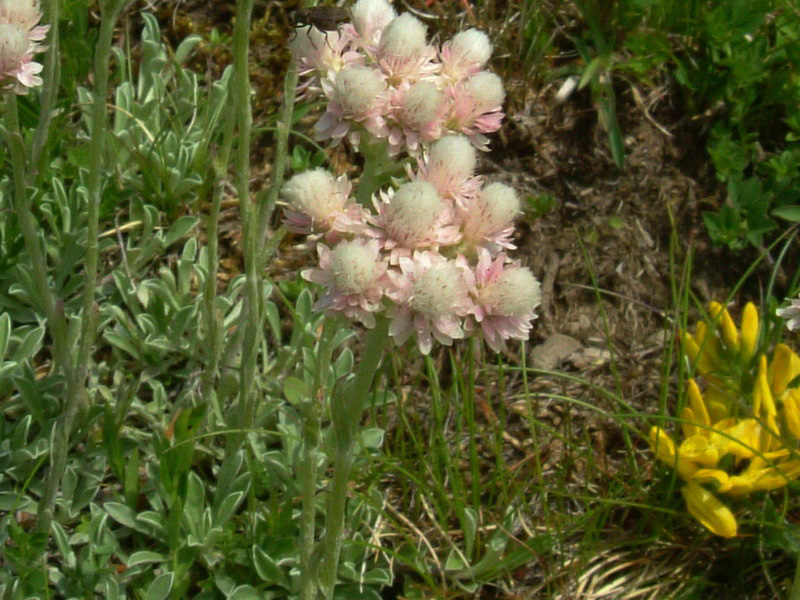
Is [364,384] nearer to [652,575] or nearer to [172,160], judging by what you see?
[652,575]

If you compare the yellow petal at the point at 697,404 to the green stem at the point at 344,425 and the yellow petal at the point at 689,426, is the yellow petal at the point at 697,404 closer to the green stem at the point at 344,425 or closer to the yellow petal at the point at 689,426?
the yellow petal at the point at 689,426

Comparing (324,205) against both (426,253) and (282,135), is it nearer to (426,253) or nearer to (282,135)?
(426,253)

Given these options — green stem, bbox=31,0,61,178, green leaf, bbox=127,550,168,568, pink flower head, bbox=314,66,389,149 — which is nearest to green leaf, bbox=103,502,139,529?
green leaf, bbox=127,550,168,568

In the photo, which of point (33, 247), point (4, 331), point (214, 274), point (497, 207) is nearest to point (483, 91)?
point (497, 207)

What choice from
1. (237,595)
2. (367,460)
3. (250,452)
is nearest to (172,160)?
(250,452)

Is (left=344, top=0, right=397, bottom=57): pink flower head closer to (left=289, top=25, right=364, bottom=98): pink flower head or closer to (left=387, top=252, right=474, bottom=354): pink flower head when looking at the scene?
(left=289, top=25, right=364, bottom=98): pink flower head

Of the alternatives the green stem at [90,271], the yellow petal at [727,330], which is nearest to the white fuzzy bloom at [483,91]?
the green stem at [90,271]
